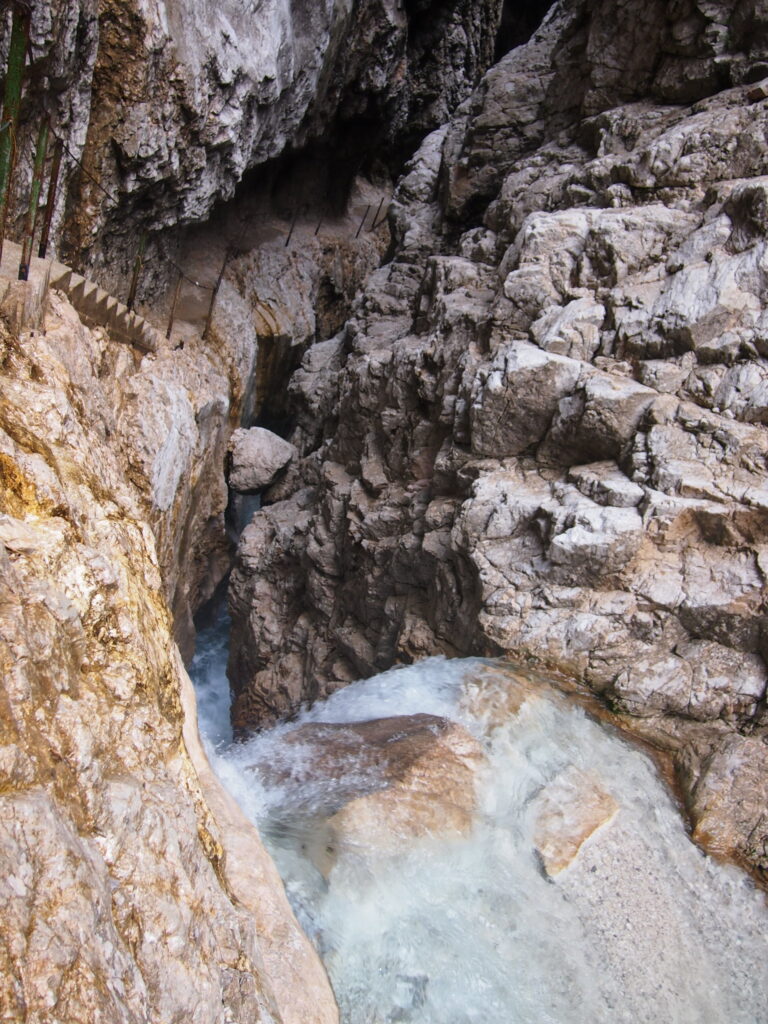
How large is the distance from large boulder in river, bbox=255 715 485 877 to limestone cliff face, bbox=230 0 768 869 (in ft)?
5.18

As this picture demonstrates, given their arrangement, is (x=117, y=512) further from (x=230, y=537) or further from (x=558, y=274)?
(x=230, y=537)

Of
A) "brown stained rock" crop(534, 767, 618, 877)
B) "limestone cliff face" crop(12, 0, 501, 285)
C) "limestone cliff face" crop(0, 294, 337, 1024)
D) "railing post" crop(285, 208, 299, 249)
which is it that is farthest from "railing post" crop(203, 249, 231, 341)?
"brown stained rock" crop(534, 767, 618, 877)

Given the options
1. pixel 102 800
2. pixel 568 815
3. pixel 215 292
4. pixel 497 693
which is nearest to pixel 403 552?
pixel 497 693

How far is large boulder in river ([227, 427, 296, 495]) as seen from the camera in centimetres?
1412

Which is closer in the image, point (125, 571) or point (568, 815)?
point (125, 571)

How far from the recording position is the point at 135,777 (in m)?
3.02

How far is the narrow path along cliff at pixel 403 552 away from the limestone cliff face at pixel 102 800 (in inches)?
0.7

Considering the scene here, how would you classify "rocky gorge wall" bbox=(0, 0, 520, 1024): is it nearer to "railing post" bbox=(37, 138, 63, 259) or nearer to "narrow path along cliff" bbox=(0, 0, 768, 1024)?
"narrow path along cliff" bbox=(0, 0, 768, 1024)

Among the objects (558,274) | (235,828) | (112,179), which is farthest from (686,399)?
(112,179)

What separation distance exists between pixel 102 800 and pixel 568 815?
157 inches

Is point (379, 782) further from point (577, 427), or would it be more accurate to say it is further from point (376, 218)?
point (376, 218)

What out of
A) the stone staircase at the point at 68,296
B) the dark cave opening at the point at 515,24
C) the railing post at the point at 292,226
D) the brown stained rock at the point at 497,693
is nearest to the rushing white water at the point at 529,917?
the brown stained rock at the point at 497,693

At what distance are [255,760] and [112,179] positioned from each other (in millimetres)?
8951

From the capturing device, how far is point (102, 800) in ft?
8.88
